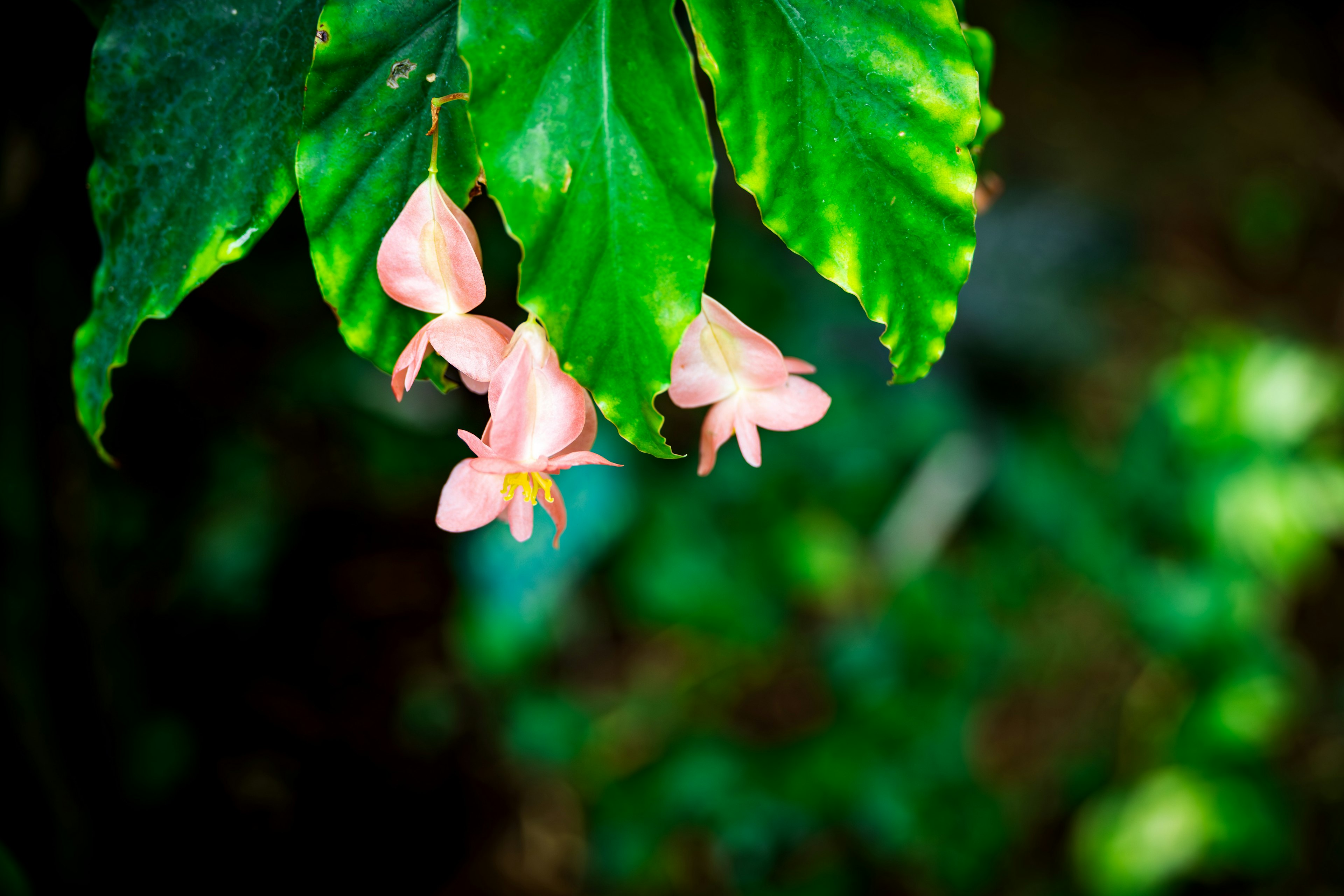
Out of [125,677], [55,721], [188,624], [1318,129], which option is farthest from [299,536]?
[1318,129]

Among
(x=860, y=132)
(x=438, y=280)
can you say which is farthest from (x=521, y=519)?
(x=860, y=132)

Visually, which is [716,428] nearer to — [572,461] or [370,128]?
[572,461]

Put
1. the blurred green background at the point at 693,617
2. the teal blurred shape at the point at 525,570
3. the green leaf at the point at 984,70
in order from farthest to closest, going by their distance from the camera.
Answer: the teal blurred shape at the point at 525,570
the blurred green background at the point at 693,617
the green leaf at the point at 984,70

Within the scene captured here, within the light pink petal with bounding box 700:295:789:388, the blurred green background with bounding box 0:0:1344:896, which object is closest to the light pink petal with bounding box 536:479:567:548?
the light pink petal with bounding box 700:295:789:388

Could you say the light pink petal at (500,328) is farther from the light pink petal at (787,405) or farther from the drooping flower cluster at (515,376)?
the light pink petal at (787,405)

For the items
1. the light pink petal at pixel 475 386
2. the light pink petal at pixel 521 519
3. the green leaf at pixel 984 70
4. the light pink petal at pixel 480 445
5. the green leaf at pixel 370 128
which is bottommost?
the light pink petal at pixel 521 519

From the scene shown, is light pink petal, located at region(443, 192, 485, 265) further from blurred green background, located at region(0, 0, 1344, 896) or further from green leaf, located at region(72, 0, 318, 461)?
blurred green background, located at region(0, 0, 1344, 896)

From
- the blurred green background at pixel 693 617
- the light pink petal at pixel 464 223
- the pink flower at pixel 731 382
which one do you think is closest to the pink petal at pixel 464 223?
the light pink petal at pixel 464 223
